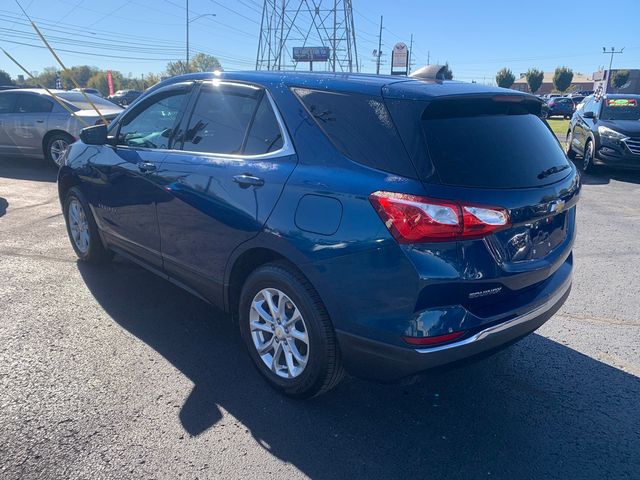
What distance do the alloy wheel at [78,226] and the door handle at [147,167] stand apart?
1.32 m

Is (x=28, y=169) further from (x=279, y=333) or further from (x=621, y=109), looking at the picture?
(x=621, y=109)

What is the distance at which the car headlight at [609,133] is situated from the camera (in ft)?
32.8

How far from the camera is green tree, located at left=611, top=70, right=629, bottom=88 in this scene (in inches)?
A: 2610

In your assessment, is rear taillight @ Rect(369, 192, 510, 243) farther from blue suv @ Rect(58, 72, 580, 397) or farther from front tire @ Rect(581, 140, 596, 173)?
front tire @ Rect(581, 140, 596, 173)

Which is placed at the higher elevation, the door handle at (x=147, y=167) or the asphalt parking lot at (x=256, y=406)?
the door handle at (x=147, y=167)

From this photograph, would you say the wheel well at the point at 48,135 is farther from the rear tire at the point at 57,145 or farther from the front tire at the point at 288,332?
the front tire at the point at 288,332

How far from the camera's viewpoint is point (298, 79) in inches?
117

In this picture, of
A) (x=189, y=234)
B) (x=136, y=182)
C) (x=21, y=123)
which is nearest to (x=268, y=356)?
(x=189, y=234)

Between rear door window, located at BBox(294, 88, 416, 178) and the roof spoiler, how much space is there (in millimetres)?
692

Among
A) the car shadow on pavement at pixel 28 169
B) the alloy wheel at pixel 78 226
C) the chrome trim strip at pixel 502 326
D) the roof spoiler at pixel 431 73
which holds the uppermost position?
the roof spoiler at pixel 431 73

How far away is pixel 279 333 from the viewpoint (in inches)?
115

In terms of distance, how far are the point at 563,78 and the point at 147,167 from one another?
82917 mm

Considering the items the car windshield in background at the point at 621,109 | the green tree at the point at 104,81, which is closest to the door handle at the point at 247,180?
the car windshield in background at the point at 621,109

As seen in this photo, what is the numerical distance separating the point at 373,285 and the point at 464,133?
89cm
